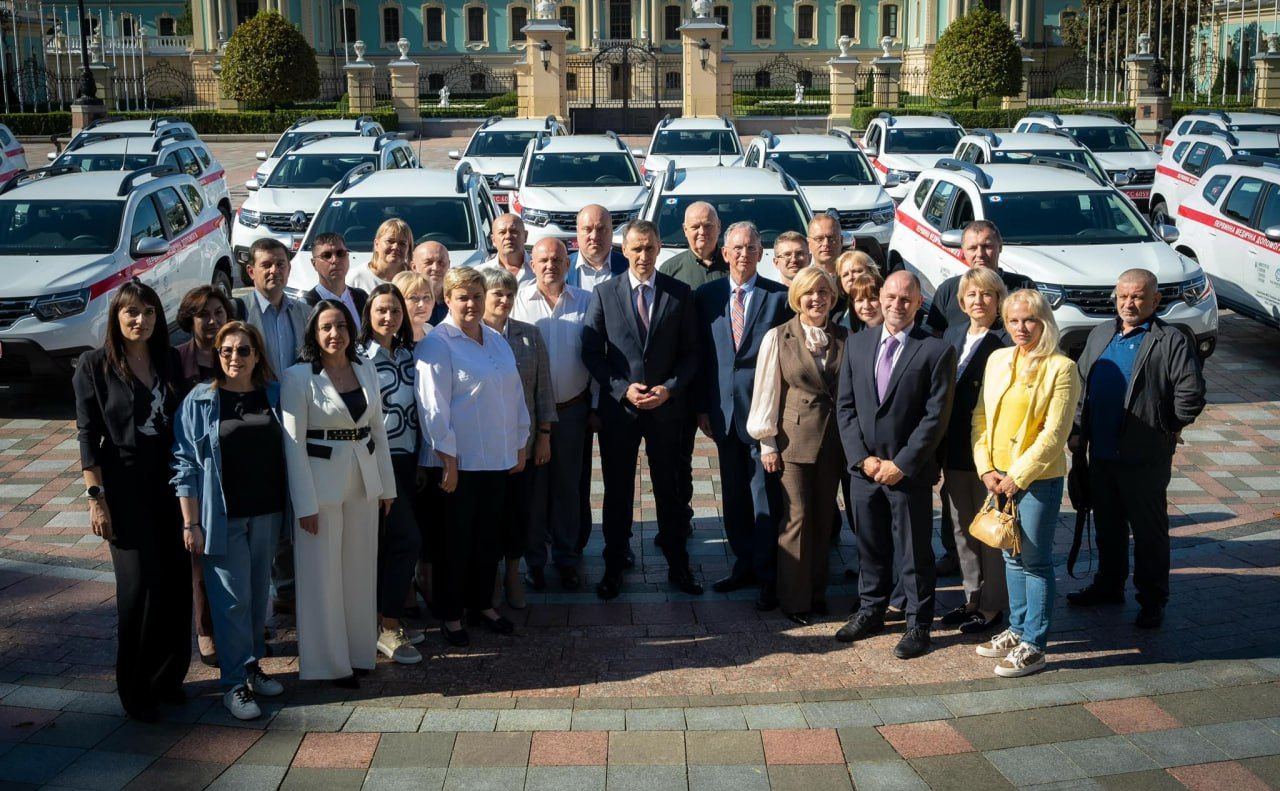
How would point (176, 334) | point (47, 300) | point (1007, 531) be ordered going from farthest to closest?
1. point (176, 334)
2. point (47, 300)
3. point (1007, 531)

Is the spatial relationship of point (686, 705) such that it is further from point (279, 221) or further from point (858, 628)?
point (279, 221)

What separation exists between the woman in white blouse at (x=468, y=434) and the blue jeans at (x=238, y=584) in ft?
3.10

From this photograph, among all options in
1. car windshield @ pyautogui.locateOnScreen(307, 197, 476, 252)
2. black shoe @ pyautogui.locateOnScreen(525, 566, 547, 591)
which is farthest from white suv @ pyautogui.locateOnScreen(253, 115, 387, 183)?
black shoe @ pyautogui.locateOnScreen(525, 566, 547, 591)

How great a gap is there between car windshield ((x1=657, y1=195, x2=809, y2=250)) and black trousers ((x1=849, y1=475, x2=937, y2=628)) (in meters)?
7.23

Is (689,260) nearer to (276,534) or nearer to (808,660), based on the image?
(808,660)

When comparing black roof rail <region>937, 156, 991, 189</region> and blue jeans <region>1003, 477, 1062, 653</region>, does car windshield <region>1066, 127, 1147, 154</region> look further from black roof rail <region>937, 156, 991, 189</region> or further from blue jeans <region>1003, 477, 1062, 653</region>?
blue jeans <region>1003, 477, 1062, 653</region>

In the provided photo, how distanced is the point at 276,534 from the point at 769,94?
190ft

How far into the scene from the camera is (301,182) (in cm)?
1909

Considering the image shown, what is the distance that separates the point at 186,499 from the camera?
19.7 feet

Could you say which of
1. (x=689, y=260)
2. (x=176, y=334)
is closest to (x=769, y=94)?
(x=176, y=334)

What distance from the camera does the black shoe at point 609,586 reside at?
7.70 meters

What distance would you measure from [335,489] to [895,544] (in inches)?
113

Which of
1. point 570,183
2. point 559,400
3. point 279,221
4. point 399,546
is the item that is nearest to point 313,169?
point 279,221

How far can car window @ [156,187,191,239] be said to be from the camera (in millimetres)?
13859
